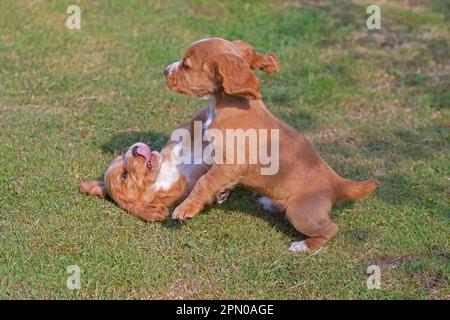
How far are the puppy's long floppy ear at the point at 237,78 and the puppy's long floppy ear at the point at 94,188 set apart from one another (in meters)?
1.20

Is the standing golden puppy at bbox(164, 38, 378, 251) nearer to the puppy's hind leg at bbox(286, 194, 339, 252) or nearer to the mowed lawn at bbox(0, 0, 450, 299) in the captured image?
the puppy's hind leg at bbox(286, 194, 339, 252)

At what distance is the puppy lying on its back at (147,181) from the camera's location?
5168 mm

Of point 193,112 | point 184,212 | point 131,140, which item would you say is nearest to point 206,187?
point 184,212

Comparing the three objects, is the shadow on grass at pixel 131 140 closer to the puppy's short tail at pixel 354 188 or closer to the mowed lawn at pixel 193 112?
the mowed lawn at pixel 193 112

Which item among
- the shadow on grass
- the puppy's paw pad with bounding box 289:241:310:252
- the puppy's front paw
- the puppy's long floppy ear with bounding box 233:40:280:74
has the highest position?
the puppy's long floppy ear with bounding box 233:40:280:74

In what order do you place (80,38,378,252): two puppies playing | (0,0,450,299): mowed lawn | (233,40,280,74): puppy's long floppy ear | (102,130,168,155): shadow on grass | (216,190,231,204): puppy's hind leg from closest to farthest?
(0,0,450,299): mowed lawn
(80,38,378,252): two puppies playing
(233,40,280,74): puppy's long floppy ear
(216,190,231,204): puppy's hind leg
(102,130,168,155): shadow on grass

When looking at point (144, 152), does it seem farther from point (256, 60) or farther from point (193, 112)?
point (193, 112)

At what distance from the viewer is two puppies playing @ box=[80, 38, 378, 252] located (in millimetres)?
4762

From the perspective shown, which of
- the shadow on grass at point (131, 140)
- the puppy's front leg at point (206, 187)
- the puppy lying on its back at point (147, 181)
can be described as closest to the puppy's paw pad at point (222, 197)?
the puppy lying on its back at point (147, 181)

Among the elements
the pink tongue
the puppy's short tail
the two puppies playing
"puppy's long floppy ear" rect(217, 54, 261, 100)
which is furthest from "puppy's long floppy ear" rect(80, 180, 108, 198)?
the puppy's short tail

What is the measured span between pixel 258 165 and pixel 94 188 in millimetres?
1128

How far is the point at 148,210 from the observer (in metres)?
5.13

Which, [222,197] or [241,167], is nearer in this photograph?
[241,167]
